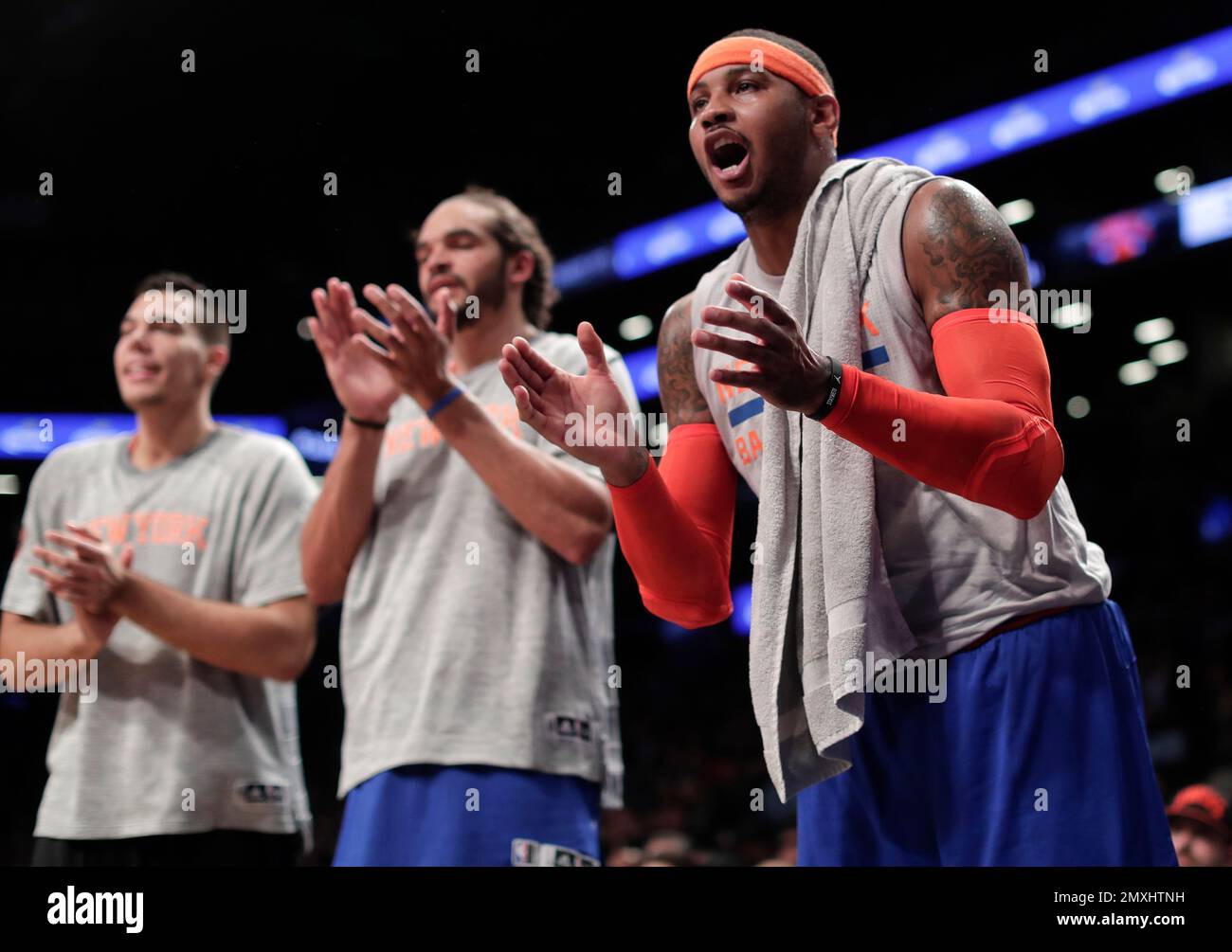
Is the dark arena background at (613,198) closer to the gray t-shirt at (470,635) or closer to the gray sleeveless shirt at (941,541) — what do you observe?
the gray sleeveless shirt at (941,541)

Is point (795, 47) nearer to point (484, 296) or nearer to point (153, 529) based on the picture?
point (484, 296)

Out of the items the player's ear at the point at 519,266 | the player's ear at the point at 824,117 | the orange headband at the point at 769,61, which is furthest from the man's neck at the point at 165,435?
the player's ear at the point at 824,117

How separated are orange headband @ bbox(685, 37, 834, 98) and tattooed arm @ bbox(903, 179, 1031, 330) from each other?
0.33 meters

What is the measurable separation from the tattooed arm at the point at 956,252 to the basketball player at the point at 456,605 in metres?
0.76

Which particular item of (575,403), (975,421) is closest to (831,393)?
(975,421)

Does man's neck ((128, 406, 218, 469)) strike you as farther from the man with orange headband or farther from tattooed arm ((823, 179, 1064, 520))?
tattooed arm ((823, 179, 1064, 520))

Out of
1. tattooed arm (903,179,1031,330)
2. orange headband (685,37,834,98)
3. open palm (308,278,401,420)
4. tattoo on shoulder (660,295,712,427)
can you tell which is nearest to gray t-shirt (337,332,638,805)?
open palm (308,278,401,420)

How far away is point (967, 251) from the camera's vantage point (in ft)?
5.24

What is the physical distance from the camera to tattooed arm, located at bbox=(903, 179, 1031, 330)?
5.21 feet

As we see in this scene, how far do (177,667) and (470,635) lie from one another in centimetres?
70

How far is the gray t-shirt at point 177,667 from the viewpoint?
2482 mm
